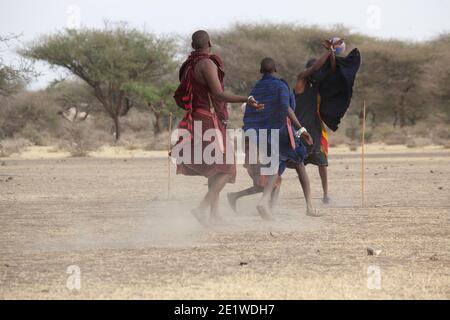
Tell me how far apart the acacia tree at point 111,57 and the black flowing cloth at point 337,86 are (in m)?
32.2

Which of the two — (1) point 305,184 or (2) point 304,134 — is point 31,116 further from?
(2) point 304,134

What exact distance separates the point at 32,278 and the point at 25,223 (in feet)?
12.4

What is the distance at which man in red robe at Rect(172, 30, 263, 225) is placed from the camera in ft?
32.0

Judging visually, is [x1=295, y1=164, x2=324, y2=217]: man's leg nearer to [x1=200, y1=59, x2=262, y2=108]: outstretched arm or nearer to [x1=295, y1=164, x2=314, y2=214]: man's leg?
[x1=295, y1=164, x2=314, y2=214]: man's leg

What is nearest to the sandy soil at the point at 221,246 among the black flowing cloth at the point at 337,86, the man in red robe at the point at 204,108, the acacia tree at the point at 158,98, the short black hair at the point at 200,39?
the man in red robe at the point at 204,108

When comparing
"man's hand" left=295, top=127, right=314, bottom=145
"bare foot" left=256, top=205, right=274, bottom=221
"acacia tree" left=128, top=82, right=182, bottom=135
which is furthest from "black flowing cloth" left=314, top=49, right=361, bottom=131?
"acacia tree" left=128, top=82, right=182, bottom=135

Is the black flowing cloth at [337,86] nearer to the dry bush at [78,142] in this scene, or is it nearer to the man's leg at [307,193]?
the man's leg at [307,193]

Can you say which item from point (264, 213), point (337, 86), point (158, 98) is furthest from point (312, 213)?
point (158, 98)

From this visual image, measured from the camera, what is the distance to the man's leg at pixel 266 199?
10414mm

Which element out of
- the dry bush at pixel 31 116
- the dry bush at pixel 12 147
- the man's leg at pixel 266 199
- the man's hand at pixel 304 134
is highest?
the dry bush at pixel 31 116

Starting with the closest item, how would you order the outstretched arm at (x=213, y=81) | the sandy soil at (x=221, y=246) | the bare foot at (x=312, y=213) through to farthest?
1. the sandy soil at (x=221, y=246)
2. the outstretched arm at (x=213, y=81)
3. the bare foot at (x=312, y=213)

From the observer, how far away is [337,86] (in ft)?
39.4

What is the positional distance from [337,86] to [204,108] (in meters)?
2.71

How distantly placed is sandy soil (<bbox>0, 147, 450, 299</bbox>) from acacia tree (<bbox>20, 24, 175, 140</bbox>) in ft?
96.7
